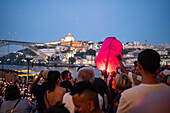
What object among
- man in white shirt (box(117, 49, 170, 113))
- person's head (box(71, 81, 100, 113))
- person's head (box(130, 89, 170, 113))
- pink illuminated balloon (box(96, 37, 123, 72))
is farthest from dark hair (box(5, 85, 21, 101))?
pink illuminated balloon (box(96, 37, 123, 72))

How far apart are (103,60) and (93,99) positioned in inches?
92.3

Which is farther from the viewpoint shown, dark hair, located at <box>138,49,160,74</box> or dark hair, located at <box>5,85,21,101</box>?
dark hair, located at <box>5,85,21,101</box>

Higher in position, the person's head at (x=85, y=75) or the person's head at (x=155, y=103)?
the person's head at (x=85, y=75)

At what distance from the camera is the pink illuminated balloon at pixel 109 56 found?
11.5 ft

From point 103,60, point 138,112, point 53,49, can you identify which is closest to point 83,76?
point 138,112

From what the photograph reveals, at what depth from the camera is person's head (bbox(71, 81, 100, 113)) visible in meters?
1.23

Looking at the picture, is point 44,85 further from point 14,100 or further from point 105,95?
point 105,95

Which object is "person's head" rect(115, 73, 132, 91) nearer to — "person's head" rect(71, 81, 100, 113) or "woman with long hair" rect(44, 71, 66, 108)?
"person's head" rect(71, 81, 100, 113)

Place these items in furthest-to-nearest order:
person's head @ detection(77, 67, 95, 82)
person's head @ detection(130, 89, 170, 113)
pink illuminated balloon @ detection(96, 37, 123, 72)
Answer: pink illuminated balloon @ detection(96, 37, 123, 72) → person's head @ detection(77, 67, 95, 82) → person's head @ detection(130, 89, 170, 113)

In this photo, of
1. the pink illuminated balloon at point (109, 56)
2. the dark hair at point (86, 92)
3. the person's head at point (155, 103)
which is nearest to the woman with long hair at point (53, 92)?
the dark hair at point (86, 92)

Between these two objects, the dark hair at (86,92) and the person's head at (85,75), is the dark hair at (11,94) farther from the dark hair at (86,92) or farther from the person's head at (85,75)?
the dark hair at (86,92)

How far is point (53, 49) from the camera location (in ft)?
345

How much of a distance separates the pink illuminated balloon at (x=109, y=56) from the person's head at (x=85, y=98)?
2234 millimetres

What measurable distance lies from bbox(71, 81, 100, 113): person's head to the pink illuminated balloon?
2234 millimetres
